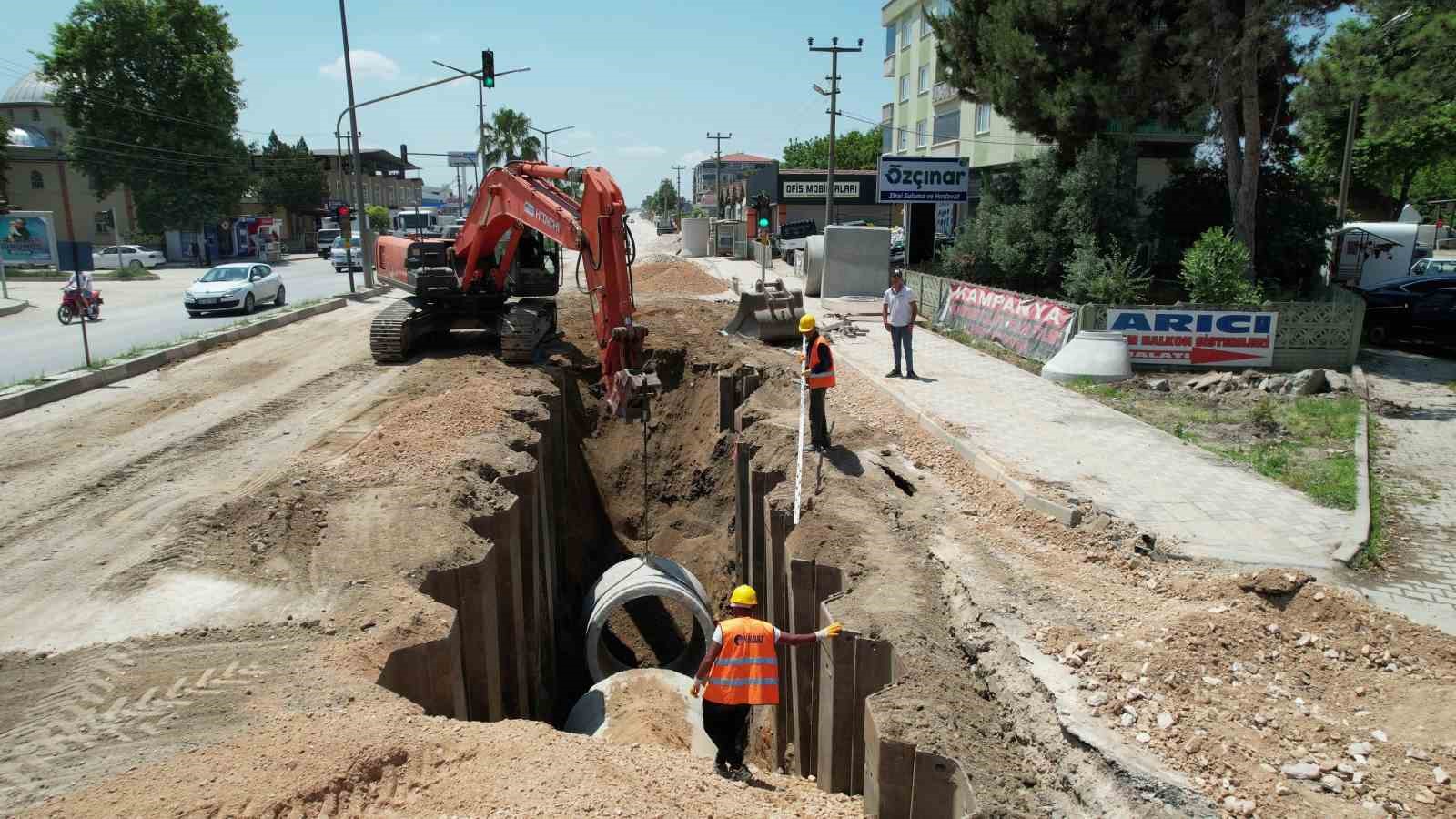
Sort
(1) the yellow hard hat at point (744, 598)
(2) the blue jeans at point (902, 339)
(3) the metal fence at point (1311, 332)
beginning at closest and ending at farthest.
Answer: (1) the yellow hard hat at point (744, 598), (2) the blue jeans at point (902, 339), (3) the metal fence at point (1311, 332)

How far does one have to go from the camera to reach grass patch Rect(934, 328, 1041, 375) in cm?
1964

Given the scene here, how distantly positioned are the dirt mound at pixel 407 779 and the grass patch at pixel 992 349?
48.4ft

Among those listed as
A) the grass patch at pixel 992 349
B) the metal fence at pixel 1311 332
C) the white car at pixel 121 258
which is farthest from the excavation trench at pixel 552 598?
the white car at pixel 121 258

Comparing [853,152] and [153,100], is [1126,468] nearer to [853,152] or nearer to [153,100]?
[153,100]

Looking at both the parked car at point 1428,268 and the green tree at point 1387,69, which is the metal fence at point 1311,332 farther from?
the parked car at point 1428,268

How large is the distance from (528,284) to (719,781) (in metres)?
13.0

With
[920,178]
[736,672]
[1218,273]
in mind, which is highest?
[920,178]

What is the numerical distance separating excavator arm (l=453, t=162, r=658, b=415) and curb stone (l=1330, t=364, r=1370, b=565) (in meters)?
7.53

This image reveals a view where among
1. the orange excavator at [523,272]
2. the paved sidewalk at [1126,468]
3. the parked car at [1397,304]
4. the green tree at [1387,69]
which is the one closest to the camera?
the paved sidewalk at [1126,468]

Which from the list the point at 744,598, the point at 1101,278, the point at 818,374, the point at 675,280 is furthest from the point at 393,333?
the point at 675,280

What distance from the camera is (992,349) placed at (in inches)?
844

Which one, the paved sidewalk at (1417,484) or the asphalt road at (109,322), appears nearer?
the paved sidewalk at (1417,484)

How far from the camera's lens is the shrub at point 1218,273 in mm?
20000

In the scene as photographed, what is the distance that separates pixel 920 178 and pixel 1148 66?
8.17 metres
